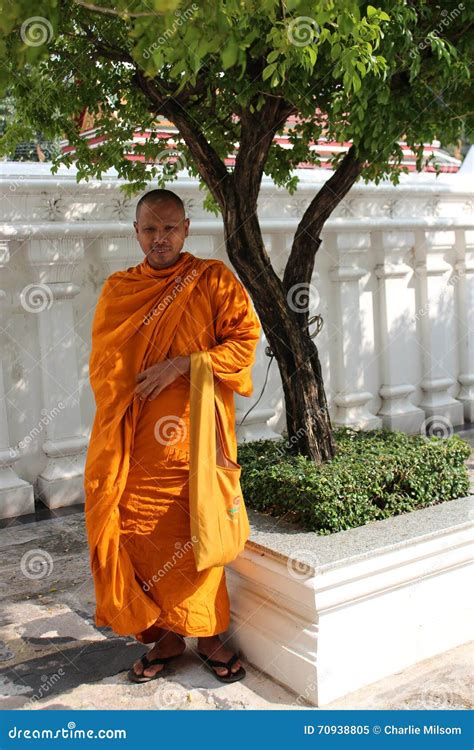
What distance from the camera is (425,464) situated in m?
4.21

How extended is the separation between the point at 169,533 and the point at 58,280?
342 cm

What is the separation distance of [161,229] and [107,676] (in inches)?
74.8

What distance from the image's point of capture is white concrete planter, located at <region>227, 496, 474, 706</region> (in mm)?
3441

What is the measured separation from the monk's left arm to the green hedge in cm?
58

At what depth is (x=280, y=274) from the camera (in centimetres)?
773

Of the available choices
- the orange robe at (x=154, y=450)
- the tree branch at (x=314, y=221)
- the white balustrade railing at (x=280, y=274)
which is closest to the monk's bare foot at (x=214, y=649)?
the orange robe at (x=154, y=450)

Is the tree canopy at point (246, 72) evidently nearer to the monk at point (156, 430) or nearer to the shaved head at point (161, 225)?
the shaved head at point (161, 225)

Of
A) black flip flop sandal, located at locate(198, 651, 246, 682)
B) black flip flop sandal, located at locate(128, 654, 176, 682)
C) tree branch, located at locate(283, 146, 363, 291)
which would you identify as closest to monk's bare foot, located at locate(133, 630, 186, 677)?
black flip flop sandal, located at locate(128, 654, 176, 682)

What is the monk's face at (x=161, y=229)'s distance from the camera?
3631 millimetres

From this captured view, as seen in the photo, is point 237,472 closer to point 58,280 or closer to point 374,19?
point 374,19

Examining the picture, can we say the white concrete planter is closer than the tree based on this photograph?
Yes

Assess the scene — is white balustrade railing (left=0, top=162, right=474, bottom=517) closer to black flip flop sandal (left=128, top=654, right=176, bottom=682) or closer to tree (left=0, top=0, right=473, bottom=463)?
tree (left=0, top=0, right=473, bottom=463)

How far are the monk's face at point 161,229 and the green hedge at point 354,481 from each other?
45.6 inches

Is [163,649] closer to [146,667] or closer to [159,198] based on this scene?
[146,667]
